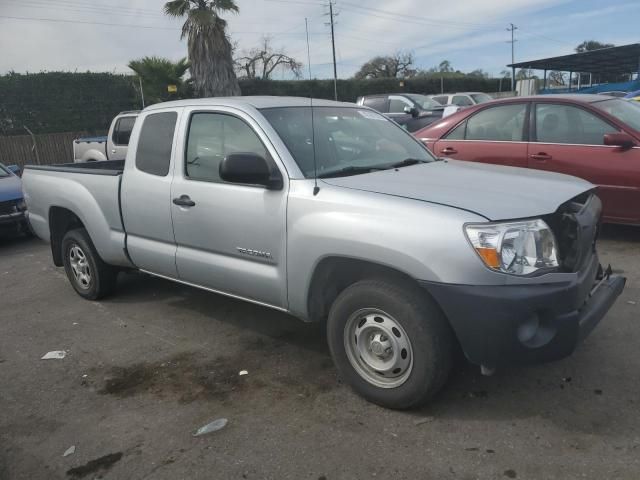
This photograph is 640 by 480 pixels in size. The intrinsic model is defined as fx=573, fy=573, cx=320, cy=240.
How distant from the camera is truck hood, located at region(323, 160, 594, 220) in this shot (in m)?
2.97

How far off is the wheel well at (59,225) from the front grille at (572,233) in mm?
4306

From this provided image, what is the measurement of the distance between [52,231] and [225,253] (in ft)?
8.73

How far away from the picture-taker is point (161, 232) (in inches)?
173

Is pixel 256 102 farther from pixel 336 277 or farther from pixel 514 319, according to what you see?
pixel 514 319

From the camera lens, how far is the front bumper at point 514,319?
2.74 m

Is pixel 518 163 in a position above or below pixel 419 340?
above

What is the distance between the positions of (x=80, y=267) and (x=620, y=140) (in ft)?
18.1

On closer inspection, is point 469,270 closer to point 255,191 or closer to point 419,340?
point 419,340

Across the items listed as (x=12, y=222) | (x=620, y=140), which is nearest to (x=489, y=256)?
(x=620, y=140)

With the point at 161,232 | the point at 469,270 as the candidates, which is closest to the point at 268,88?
the point at 161,232

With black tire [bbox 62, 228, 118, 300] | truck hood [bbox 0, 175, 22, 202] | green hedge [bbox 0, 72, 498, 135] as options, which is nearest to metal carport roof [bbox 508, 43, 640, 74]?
green hedge [bbox 0, 72, 498, 135]

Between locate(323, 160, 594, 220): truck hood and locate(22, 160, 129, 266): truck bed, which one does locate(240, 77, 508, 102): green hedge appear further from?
locate(323, 160, 594, 220): truck hood

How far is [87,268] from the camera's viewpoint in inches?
215

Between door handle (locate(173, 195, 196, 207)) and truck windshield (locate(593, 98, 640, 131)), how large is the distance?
4.56 meters
